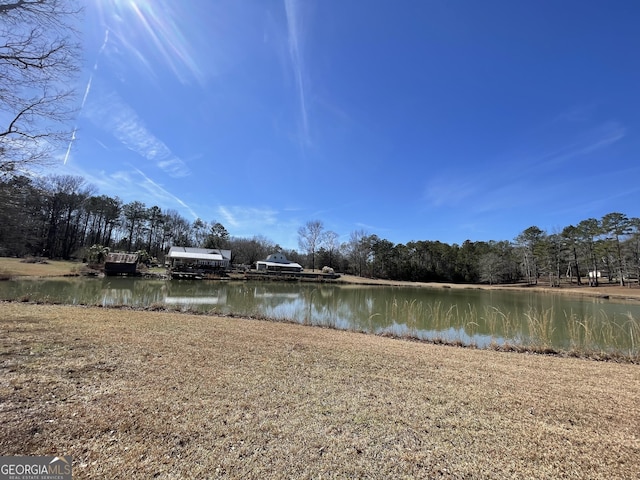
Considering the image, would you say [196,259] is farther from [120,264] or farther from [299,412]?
[299,412]

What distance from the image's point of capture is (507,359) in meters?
5.11

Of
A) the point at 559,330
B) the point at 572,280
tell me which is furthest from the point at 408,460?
the point at 572,280

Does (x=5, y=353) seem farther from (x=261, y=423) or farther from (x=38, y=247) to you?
(x=38, y=247)

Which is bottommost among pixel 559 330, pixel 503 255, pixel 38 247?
pixel 559 330

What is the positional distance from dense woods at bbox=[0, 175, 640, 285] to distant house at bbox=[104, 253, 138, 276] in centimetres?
338

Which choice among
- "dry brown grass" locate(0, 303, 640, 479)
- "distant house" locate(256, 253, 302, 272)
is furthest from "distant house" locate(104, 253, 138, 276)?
"dry brown grass" locate(0, 303, 640, 479)

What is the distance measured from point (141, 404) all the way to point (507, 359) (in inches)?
219

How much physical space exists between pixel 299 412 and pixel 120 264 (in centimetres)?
3256

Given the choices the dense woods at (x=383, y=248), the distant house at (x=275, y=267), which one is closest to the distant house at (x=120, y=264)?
the dense woods at (x=383, y=248)

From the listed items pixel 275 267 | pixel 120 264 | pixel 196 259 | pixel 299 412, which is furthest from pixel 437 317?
pixel 275 267

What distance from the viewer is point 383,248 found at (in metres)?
50.2

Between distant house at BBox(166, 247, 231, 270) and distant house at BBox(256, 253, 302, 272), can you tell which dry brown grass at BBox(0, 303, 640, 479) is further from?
distant house at BBox(256, 253, 302, 272)

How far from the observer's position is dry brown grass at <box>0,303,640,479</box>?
1880 mm

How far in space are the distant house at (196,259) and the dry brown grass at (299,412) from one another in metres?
34.2
